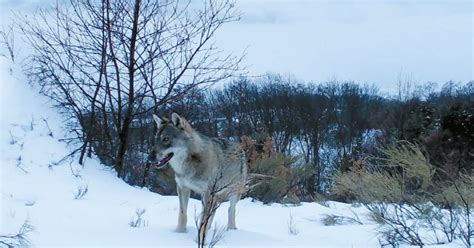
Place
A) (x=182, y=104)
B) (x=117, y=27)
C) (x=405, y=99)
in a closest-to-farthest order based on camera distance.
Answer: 1. (x=117, y=27)
2. (x=182, y=104)
3. (x=405, y=99)

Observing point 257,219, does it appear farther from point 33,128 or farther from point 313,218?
point 33,128

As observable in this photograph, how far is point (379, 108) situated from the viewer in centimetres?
7131

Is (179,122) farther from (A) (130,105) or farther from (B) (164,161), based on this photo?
(A) (130,105)

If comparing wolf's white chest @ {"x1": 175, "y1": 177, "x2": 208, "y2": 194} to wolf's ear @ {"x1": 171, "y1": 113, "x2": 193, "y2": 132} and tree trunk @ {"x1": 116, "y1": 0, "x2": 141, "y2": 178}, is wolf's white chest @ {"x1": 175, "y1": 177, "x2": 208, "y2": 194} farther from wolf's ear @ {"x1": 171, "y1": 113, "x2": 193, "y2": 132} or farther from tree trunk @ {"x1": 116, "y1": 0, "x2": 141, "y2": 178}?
tree trunk @ {"x1": 116, "y1": 0, "x2": 141, "y2": 178}

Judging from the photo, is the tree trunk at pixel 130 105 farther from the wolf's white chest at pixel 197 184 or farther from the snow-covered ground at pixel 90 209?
the wolf's white chest at pixel 197 184

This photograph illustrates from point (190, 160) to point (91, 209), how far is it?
1.69m

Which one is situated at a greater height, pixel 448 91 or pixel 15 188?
pixel 448 91

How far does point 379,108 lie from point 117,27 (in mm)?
61113

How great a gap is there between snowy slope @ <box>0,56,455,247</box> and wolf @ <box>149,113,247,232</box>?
0.48 m

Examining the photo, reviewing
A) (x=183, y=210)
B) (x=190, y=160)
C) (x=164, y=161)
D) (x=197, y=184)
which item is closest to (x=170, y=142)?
(x=164, y=161)

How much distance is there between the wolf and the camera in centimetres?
777

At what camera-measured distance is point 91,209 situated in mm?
8633

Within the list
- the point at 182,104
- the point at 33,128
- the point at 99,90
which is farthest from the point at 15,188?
the point at 182,104

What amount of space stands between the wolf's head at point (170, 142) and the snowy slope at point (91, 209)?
2.83 feet
